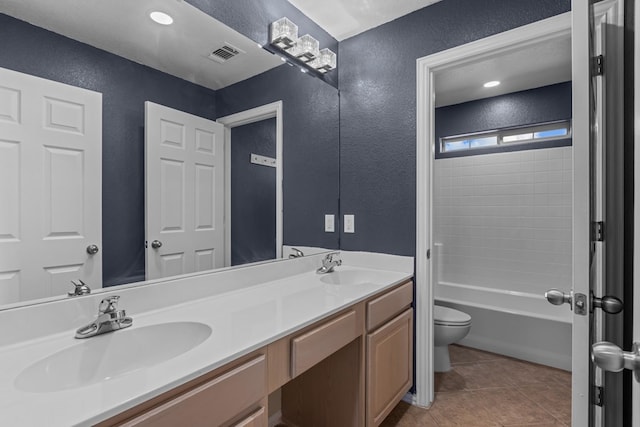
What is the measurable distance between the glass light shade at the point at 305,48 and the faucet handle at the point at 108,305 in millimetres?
1598

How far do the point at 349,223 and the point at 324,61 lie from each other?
1.08 m

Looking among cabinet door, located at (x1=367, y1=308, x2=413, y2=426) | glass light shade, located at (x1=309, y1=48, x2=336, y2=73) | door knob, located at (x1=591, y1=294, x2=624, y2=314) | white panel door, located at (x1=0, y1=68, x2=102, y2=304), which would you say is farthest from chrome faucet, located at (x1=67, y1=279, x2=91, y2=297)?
glass light shade, located at (x1=309, y1=48, x2=336, y2=73)

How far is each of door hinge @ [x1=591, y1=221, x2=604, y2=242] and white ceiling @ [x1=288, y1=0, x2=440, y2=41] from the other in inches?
64.9

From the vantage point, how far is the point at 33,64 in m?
0.99

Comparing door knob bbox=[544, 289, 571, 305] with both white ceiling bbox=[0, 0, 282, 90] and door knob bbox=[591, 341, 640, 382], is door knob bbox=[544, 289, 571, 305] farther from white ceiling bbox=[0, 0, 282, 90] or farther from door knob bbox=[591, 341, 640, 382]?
white ceiling bbox=[0, 0, 282, 90]

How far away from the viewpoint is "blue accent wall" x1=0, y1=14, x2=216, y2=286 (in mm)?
1007

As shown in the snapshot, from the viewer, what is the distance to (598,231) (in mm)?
861

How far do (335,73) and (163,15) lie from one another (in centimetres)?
125

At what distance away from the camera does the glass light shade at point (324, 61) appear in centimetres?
211

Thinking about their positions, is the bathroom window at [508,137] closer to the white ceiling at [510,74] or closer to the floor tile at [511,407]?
the white ceiling at [510,74]

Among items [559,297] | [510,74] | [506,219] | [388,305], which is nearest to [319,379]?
[388,305]

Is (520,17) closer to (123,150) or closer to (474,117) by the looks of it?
(474,117)

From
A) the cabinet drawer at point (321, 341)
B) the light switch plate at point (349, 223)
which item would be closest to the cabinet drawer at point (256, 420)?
the cabinet drawer at point (321, 341)

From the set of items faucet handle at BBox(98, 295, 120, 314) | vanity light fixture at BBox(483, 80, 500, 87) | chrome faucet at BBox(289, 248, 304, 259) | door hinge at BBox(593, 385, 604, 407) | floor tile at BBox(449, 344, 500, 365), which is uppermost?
vanity light fixture at BBox(483, 80, 500, 87)
